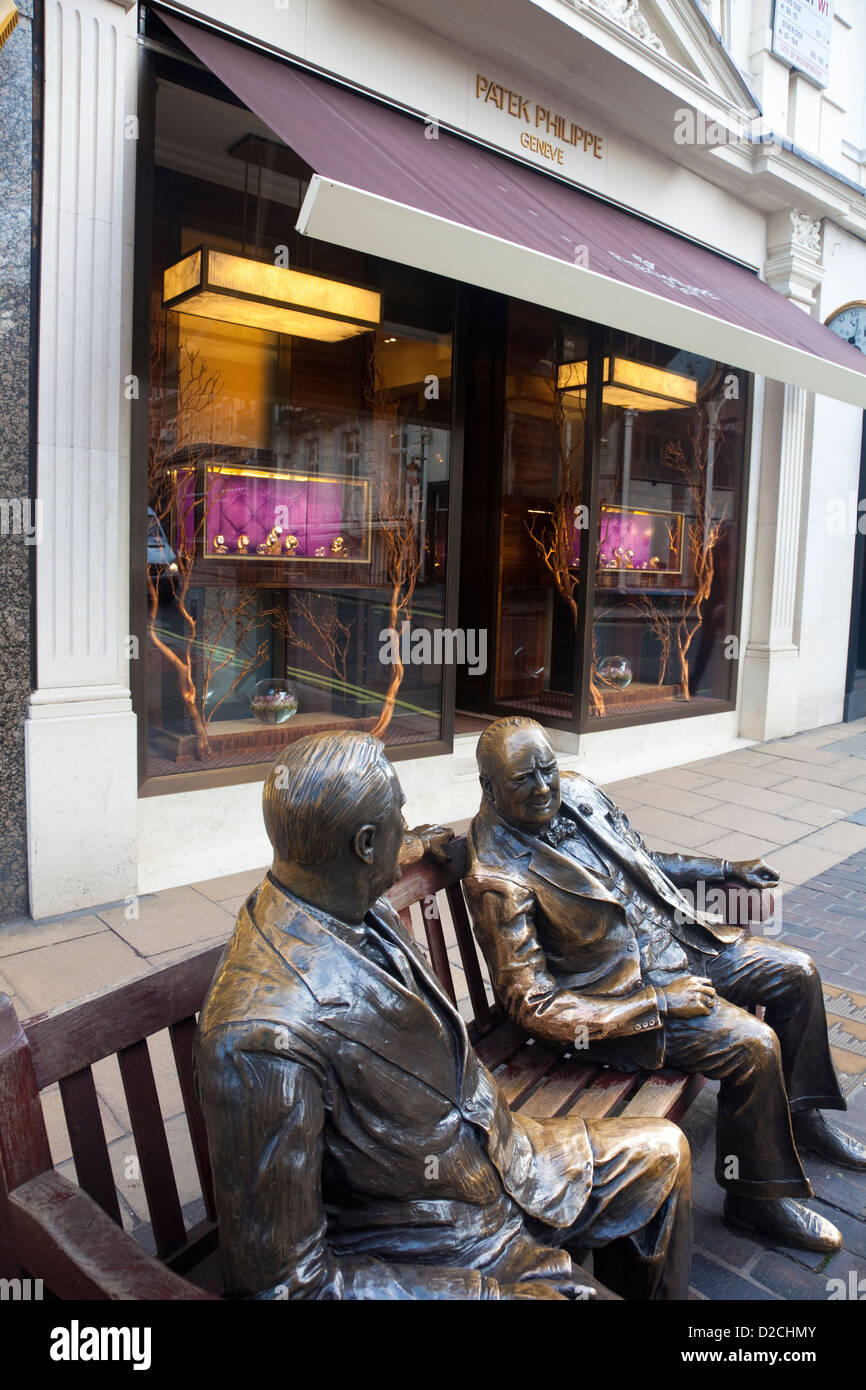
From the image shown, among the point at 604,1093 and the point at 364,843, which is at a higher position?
the point at 364,843

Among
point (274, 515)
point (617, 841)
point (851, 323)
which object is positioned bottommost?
point (617, 841)

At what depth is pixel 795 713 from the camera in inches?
388

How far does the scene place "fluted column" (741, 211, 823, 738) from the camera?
9211mm

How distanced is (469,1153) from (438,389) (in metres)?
5.62

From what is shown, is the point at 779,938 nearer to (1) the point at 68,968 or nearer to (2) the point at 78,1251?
(1) the point at 68,968

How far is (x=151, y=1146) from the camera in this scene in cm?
172

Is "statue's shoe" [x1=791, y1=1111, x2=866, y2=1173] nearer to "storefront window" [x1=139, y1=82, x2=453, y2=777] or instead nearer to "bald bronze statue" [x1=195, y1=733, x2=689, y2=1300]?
"bald bronze statue" [x1=195, y1=733, x2=689, y2=1300]

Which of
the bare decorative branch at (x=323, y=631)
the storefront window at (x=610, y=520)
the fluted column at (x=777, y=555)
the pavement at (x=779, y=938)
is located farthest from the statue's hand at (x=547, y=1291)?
the fluted column at (x=777, y=555)

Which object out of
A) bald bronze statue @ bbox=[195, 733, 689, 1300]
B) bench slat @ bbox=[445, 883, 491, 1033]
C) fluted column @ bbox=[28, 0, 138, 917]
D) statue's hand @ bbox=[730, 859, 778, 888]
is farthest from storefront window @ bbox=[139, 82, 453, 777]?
bald bronze statue @ bbox=[195, 733, 689, 1300]

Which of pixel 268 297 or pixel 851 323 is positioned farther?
pixel 851 323

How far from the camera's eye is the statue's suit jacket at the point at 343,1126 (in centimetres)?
123

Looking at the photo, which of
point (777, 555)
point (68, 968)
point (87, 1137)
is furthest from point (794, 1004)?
point (777, 555)

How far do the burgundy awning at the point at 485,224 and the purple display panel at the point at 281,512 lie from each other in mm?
1855

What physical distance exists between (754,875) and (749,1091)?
0.79 metres
